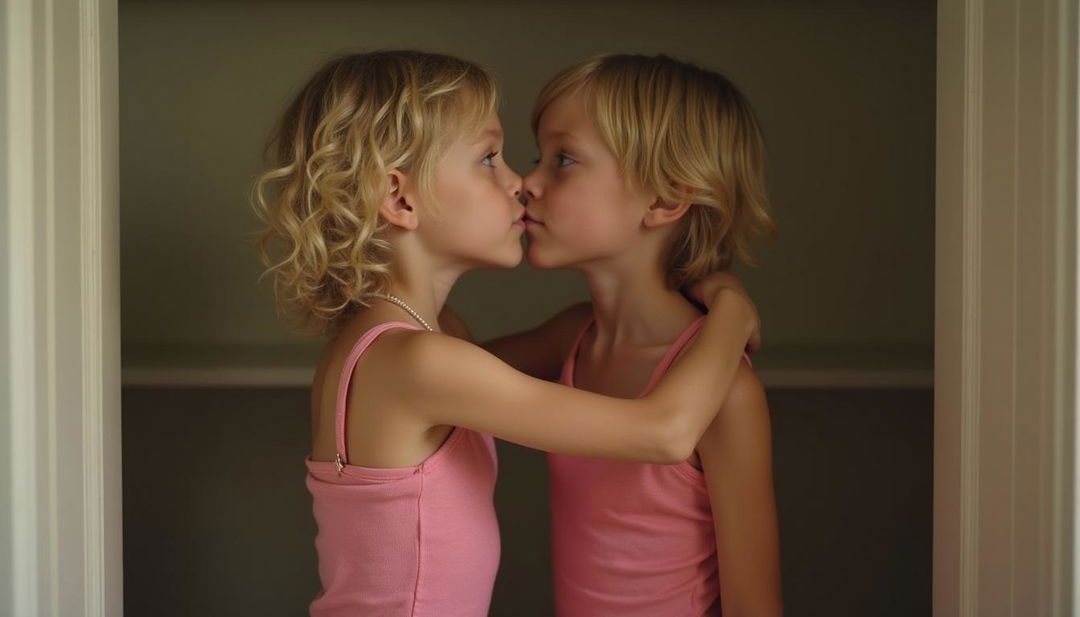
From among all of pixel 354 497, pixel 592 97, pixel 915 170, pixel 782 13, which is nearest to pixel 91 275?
pixel 354 497

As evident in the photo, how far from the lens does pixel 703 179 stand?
4.11 feet

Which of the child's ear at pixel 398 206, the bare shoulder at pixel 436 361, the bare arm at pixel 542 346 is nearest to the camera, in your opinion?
the bare shoulder at pixel 436 361

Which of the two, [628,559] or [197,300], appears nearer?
[628,559]

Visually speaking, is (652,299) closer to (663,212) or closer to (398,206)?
(663,212)

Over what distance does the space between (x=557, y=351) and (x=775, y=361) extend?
312mm

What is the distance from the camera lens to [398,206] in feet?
3.91

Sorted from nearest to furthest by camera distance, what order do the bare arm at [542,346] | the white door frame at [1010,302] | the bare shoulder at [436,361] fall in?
the white door frame at [1010,302] < the bare shoulder at [436,361] < the bare arm at [542,346]

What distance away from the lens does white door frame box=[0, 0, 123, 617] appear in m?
0.90

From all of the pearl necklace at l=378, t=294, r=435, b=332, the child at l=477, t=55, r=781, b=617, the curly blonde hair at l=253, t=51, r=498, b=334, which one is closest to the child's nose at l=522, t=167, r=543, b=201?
the child at l=477, t=55, r=781, b=617

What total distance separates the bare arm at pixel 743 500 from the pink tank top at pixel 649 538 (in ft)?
0.12

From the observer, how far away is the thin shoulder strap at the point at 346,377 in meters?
1.12

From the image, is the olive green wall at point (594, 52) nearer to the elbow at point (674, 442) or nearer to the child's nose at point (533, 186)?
the child's nose at point (533, 186)

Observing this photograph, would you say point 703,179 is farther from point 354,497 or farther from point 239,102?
point 239,102

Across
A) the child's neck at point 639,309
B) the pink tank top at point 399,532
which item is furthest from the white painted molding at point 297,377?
the pink tank top at point 399,532
